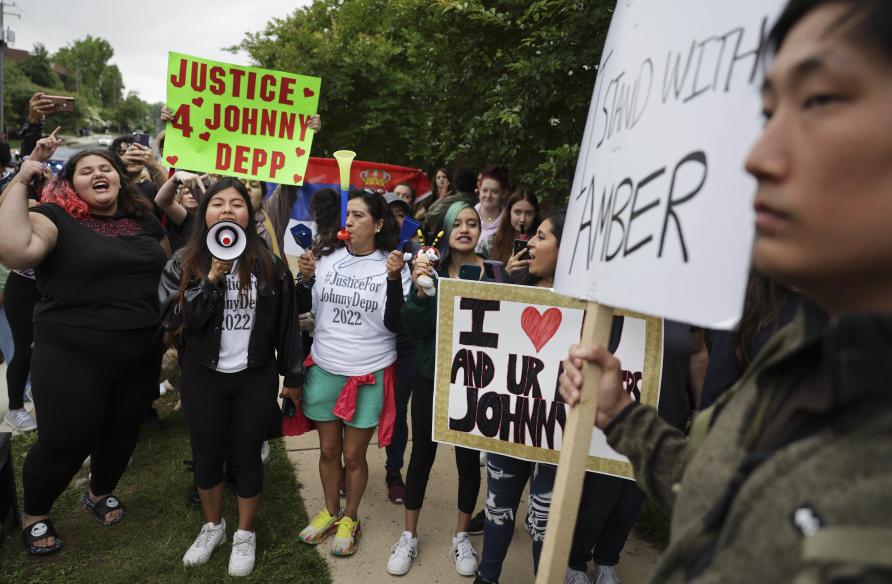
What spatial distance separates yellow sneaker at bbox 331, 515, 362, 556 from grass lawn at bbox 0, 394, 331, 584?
11 centimetres

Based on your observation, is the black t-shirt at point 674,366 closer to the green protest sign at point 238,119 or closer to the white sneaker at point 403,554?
the white sneaker at point 403,554

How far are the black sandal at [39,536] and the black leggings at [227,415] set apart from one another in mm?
879

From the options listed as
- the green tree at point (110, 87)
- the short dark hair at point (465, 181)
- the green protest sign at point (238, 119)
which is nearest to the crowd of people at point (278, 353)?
the green protest sign at point (238, 119)

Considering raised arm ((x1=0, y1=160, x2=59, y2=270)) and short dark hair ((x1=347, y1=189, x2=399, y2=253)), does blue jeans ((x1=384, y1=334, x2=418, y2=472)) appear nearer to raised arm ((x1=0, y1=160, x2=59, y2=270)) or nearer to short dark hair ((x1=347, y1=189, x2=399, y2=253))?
short dark hair ((x1=347, y1=189, x2=399, y2=253))

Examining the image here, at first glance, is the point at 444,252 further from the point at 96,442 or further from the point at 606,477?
the point at 96,442


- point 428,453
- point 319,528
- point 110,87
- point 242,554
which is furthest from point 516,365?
point 110,87

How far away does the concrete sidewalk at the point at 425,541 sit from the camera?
312 centimetres

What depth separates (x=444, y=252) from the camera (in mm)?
3428

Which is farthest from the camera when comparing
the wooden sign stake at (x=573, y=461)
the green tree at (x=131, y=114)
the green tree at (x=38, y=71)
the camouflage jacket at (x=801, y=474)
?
the green tree at (x=131, y=114)

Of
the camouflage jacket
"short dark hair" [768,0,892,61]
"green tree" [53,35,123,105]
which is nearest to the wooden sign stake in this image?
the camouflage jacket

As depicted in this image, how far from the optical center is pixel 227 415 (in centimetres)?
300

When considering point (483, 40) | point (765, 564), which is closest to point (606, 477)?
point (765, 564)

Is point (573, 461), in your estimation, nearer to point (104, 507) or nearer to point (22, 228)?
point (22, 228)

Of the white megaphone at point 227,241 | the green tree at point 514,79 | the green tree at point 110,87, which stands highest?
the green tree at point 110,87
